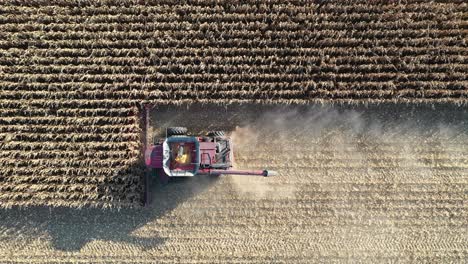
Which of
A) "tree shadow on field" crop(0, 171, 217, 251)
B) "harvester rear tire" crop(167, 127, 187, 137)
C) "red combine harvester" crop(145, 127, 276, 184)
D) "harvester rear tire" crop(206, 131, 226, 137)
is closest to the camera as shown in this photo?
"red combine harvester" crop(145, 127, 276, 184)

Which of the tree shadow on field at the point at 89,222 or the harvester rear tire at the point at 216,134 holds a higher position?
the harvester rear tire at the point at 216,134

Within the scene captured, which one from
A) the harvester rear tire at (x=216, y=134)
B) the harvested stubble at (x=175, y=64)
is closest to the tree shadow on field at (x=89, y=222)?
the harvested stubble at (x=175, y=64)

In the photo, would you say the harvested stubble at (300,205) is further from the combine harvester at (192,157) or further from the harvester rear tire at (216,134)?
the combine harvester at (192,157)

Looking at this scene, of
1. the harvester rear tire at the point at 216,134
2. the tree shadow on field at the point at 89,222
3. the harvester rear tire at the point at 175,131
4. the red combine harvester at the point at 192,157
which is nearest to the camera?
the red combine harvester at the point at 192,157

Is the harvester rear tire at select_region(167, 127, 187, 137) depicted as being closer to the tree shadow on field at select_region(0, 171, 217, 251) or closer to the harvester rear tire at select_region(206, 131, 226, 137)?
the harvester rear tire at select_region(206, 131, 226, 137)

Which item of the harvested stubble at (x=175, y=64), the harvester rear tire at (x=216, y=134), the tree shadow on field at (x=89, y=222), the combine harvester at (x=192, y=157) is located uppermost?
the harvested stubble at (x=175, y=64)

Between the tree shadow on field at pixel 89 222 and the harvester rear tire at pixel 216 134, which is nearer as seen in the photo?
the harvester rear tire at pixel 216 134

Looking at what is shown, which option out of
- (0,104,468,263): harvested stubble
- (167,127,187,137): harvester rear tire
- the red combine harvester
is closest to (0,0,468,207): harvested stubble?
(0,104,468,263): harvested stubble
